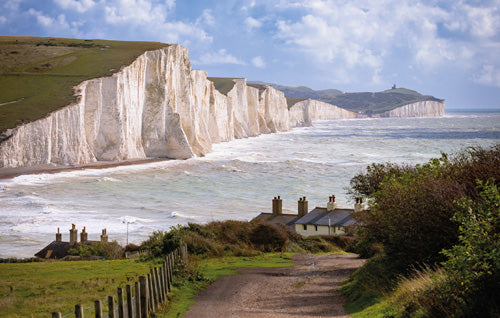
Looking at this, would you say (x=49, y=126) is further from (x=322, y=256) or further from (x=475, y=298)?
(x=475, y=298)

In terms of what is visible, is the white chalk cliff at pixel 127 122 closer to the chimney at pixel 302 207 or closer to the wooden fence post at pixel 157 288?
the chimney at pixel 302 207

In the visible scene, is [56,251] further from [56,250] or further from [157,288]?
[157,288]

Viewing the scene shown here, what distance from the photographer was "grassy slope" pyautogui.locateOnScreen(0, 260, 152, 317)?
1139 cm

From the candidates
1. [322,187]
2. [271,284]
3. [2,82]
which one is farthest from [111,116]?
[271,284]

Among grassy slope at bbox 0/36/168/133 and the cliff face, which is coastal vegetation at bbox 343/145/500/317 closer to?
the cliff face

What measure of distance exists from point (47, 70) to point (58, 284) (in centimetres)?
6655

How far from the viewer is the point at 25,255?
24.6 meters

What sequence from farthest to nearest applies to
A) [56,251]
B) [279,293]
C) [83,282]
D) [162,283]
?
[56,251] < [83,282] < [279,293] < [162,283]

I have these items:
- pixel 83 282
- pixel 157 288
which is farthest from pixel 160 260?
pixel 157 288

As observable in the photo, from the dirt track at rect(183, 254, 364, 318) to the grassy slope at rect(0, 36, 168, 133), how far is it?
4556cm

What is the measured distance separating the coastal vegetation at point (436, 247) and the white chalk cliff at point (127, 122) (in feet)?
157

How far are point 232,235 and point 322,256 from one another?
Answer: 350 cm

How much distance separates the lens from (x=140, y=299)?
30.6ft

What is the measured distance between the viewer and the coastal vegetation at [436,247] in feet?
25.0
